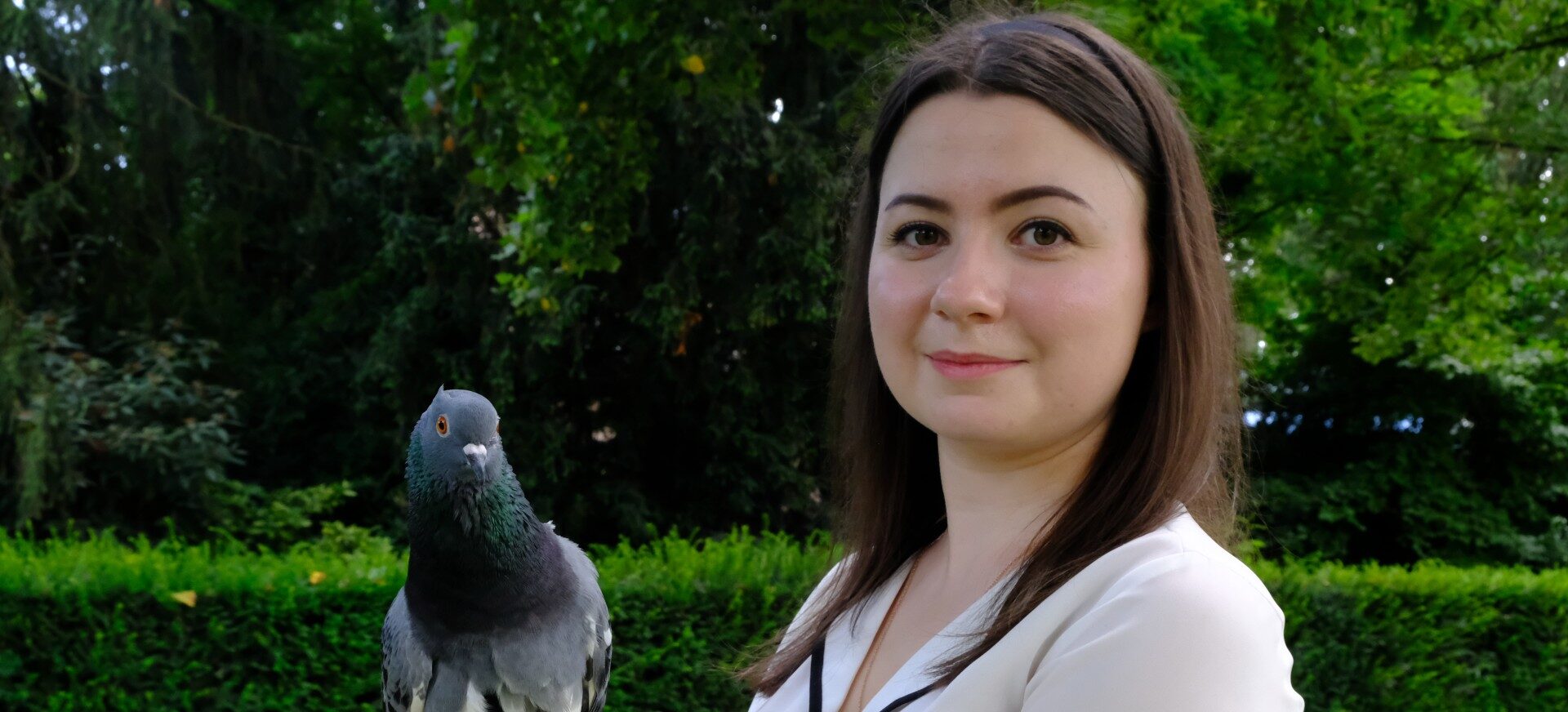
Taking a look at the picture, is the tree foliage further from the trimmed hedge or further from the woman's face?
the woman's face

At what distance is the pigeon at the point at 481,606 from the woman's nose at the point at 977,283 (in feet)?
4.49

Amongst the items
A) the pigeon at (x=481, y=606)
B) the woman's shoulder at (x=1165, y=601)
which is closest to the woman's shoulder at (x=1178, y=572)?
the woman's shoulder at (x=1165, y=601)

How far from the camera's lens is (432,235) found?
10.5m

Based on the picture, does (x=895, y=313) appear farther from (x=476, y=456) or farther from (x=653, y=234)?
(x=653, y=234)

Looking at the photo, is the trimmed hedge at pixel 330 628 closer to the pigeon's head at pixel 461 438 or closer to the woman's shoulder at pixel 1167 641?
the pigeon's head at pixel 461 438

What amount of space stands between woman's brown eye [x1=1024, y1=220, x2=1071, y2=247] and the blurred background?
13.9ft

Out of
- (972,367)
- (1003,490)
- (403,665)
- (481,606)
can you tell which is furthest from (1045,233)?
(403,665)

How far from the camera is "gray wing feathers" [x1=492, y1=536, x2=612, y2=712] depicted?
2645 mm

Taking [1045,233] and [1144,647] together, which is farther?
[1045,233]

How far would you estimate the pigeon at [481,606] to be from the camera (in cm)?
239

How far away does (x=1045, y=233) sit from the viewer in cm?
108

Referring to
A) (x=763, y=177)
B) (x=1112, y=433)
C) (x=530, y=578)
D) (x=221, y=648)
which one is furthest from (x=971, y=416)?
(x=763, y=177)

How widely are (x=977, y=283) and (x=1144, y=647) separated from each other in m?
0.35

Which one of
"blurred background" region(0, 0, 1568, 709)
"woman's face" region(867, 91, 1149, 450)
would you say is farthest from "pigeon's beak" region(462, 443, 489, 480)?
"blurred background" region(0, 0, 1568, 709)
